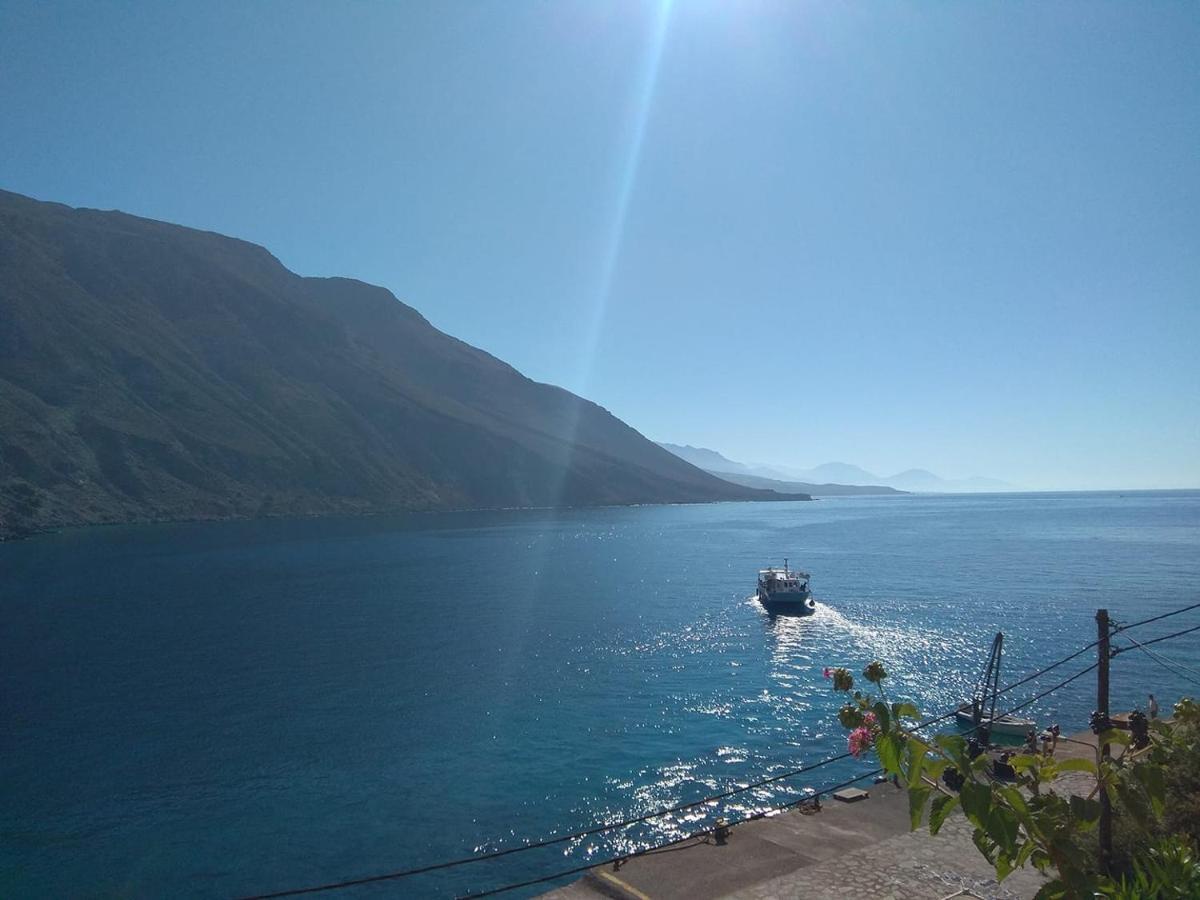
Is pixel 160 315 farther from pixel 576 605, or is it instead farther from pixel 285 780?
pixel 285 780

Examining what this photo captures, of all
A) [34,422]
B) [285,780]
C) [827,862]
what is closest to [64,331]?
[34,422]

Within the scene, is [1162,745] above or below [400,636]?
above

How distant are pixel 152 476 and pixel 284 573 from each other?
237 ft

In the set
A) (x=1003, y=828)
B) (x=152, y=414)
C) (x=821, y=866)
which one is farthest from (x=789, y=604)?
(x=152, y=414)

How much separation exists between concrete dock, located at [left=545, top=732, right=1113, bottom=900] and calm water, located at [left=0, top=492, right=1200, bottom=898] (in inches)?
168

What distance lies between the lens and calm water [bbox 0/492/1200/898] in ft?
72.4

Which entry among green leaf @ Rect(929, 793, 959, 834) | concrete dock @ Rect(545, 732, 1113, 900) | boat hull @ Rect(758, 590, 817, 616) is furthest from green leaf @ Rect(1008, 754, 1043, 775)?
boat hull @ Rect(758, 590, 817, 616)

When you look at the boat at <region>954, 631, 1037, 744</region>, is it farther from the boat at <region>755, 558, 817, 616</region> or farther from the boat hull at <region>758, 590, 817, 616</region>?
the boat at <region>755, 558, 817, 616</region>

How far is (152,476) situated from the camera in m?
130

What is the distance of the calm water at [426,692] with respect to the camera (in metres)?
22.1

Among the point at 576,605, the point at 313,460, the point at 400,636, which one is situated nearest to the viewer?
the point at 400,636

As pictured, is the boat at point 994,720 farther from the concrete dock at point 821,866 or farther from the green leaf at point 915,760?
the green leaf at point 915,760

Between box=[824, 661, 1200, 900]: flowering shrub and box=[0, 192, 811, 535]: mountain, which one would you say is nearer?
box=[824, 661, 1200, 900]: flowering shrub

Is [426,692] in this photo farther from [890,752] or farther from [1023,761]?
[1023,761]
